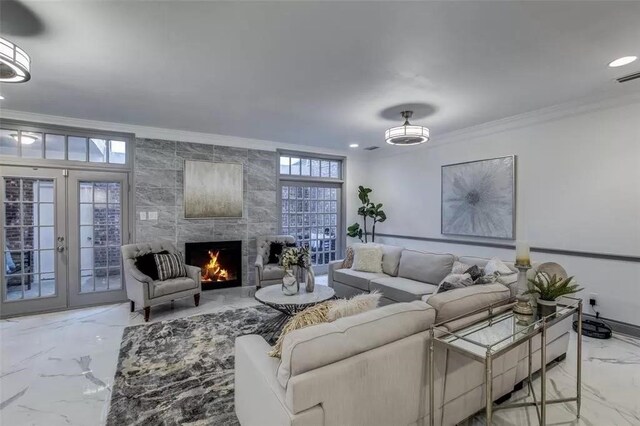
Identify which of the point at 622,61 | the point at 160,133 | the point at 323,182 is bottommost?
the point at 323,182

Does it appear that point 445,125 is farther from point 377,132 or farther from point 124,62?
point 124,62

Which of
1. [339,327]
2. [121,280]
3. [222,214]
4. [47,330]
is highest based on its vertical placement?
[222,214]

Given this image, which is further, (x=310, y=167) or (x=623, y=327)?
(x=310, y=167)

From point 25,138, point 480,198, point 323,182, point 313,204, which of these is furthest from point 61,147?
point 480,198

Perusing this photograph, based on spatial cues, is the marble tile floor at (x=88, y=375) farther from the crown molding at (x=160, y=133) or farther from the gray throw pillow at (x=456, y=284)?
the crown molding at (x=160, y=133)

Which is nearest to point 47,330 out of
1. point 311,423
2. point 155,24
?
point 155,24

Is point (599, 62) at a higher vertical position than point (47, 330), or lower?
higher

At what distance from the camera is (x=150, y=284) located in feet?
12.7

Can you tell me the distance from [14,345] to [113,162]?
2.59 m

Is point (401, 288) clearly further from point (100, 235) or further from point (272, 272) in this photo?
point (100, 235)

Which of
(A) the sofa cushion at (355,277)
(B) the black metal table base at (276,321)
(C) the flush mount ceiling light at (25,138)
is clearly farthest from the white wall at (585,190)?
(C) the flush mount ceiling light at (25,138)

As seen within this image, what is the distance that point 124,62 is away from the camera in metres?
2.72

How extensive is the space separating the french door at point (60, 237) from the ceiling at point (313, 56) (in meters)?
0.97

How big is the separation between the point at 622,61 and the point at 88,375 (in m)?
5.37
